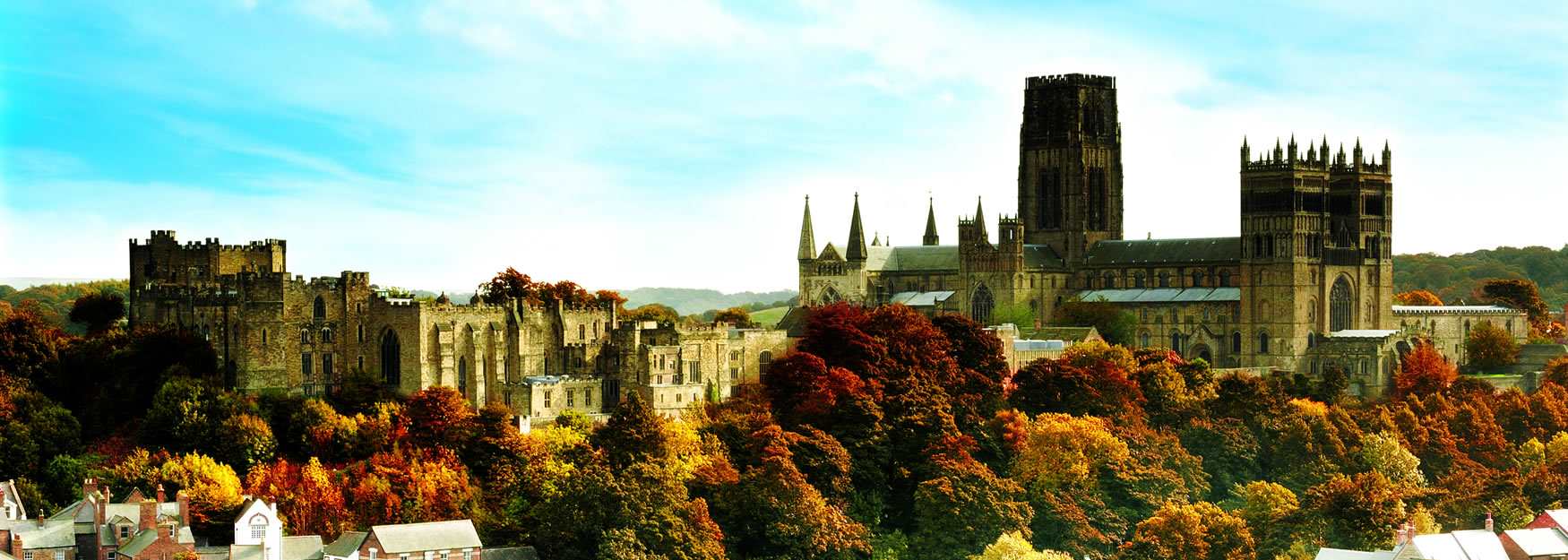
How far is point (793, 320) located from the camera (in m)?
83.1

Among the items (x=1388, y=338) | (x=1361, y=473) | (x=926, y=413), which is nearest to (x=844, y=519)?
(x=926, y=413)

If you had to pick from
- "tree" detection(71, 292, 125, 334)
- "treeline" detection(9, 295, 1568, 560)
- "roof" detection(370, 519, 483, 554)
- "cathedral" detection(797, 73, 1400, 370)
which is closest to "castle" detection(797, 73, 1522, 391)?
"cathedral" detection(797, 73, 1400, 370)

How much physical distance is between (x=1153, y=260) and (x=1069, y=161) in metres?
7.30

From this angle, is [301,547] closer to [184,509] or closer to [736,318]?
[184,509]

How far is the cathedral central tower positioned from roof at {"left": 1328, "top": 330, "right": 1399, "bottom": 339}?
1408 cm

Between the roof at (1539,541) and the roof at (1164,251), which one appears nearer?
the roof at (1539,541)

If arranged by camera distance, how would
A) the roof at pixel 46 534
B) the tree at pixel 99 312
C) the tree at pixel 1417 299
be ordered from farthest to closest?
the tree at pixel 1417 299 < the tree at pixel 99 312 < the roof at pixel 46 534

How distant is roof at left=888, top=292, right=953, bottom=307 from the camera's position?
99812 millimetres

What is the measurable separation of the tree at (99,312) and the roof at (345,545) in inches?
635

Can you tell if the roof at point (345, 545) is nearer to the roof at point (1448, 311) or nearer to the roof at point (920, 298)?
the roof at point (920, 298)

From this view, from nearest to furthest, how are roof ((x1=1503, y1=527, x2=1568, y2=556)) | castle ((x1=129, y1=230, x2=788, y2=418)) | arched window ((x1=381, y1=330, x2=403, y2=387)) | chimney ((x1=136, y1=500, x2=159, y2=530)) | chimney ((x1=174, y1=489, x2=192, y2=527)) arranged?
chimney ((x1=136, y1=500, x2=159, y2=530)), chimney ((x1=174, y1=489, x2=192, y2=527)), roof ((x1=1503, y1=527, x2=1568, y2=556)), castle ((x1=129, y1=230, x2=788, y2=418)), arched window ((x1=381, y1=330, x2=403, y2=387))

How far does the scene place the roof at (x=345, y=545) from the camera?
55.7 meters

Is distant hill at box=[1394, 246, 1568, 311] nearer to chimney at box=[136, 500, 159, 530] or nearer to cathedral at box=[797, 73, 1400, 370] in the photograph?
cathedral at box=[797, 73, 1400, 370]

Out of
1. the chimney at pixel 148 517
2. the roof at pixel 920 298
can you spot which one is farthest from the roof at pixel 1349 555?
the roof at pixel 920 298
